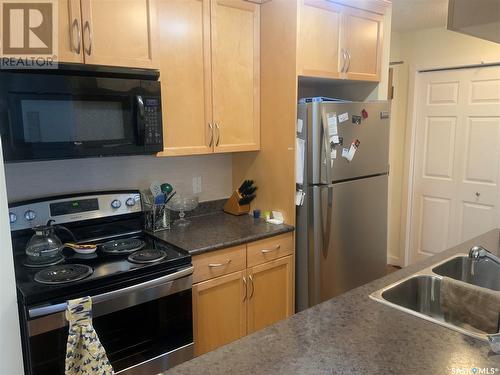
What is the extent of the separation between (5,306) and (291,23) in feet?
6.54

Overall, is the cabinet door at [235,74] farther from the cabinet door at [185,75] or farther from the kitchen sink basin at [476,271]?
the kitchen sink basin at [476,271]

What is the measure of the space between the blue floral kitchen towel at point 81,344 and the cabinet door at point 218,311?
60cm

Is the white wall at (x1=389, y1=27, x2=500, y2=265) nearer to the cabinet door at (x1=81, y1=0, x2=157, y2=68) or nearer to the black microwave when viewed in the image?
the cabinet door at (x1=81, y1=0, x2=157, y2=68)

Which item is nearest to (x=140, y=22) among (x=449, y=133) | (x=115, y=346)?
(x=115, y=346)

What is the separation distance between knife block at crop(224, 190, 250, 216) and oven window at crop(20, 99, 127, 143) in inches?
37.9

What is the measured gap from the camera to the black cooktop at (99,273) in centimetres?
152

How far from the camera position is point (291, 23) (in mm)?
2305

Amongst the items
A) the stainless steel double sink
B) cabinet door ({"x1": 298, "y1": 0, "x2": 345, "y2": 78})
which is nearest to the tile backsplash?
cabinet door ({"x1": 298, "y1": 0, "x2": 345, "y2": 78})

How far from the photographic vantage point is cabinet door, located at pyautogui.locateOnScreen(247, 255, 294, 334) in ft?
7.58

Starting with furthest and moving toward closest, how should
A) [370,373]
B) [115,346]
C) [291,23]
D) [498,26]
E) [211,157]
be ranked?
[211,157] < [291,23] < [115,346] < [498,26] < [370,373]

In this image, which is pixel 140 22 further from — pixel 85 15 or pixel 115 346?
pixel 115 346

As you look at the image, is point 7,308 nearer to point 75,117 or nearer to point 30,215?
point 30,215

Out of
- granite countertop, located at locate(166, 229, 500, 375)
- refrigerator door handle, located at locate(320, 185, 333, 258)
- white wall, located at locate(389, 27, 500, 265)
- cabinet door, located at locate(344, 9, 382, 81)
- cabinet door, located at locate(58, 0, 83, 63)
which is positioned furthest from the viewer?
white wall, located at locate(389, 27, 500, 265)

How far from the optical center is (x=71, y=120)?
177cm
